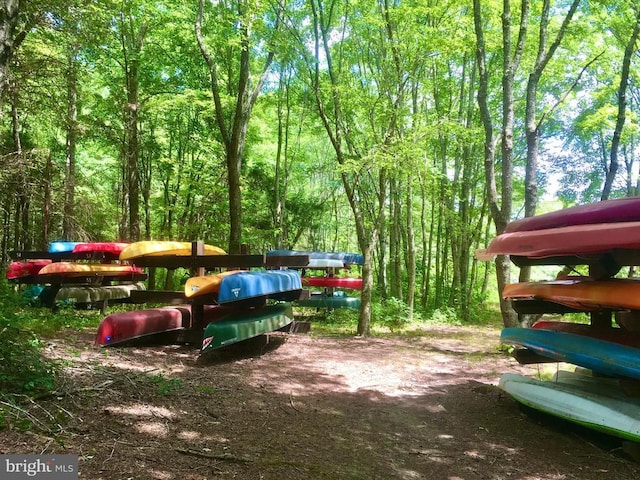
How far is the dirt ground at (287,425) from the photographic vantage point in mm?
2590

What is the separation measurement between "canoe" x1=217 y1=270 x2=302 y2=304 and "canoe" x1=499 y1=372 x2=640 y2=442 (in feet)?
11.2

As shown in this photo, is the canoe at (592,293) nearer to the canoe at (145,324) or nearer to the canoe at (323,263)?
the canoe at (145,324)

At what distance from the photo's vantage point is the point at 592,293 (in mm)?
4020

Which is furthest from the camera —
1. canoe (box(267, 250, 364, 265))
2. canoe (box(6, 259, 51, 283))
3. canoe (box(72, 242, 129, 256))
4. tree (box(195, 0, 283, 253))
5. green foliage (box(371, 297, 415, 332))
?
green foliage (box(371, 297, 415, 332))

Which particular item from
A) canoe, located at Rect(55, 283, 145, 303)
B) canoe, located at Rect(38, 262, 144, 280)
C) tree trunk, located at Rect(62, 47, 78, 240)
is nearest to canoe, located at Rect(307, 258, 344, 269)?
canoe, located at Rect(55, 283, 145, 303)

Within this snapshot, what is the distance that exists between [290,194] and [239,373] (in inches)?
596

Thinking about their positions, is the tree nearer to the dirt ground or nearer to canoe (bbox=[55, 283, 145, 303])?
canoe (bbox=[55, 283, 145, 303])

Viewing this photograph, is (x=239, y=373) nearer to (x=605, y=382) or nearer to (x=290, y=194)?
(x=605, y=382)

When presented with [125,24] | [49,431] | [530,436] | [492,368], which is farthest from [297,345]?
[125,24]

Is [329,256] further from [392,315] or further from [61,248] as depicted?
[61,248]

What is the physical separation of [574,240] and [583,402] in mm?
1374

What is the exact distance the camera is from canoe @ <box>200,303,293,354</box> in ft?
17.9

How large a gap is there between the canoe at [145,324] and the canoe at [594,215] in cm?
476

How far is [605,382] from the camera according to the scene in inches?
161
